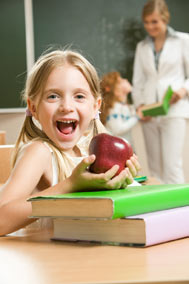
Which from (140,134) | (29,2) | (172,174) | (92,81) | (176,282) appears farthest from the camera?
(140,134)

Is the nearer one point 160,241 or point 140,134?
point 160,241

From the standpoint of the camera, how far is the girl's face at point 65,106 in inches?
51.1

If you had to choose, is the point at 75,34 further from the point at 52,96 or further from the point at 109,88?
the point at 52,96

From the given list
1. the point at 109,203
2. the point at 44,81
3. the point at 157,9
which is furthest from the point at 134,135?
the point at 109,203

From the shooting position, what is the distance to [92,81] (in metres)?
1.40

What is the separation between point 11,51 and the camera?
20.3ft

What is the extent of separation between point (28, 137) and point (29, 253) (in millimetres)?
661


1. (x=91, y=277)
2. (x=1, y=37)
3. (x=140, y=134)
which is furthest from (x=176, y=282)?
(x=140, y=134)

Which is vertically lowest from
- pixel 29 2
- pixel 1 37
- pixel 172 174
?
pixel 172 174

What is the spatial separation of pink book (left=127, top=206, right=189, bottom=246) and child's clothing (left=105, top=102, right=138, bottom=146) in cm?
482

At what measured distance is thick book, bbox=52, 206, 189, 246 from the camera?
0.85 meters

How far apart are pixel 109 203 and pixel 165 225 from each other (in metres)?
0.11

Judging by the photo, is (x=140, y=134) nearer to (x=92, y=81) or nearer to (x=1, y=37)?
(x=1, y=37)

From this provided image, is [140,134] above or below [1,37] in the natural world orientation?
below
